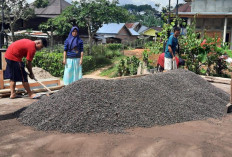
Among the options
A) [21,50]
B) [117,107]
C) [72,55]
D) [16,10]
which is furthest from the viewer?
[16,10]

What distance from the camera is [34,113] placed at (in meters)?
4.09

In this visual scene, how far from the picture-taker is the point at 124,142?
3.22 metres

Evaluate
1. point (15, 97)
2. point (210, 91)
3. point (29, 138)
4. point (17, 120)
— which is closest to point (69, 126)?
point (29, 138)

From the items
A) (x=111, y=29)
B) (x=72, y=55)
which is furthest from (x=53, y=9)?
(x=72, y=55)

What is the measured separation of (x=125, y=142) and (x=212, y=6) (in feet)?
45.8

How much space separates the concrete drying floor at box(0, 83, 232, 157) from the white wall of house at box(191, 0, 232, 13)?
12.6m

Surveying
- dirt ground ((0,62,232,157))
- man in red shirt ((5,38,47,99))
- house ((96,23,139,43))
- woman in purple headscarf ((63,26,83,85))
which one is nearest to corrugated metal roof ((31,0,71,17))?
house ((96,23,139,43))

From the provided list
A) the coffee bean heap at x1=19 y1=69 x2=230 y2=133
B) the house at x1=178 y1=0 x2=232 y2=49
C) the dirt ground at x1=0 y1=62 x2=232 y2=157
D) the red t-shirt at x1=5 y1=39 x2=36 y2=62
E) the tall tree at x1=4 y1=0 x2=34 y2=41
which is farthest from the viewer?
the tall tree at x1=4 y1=0 x2=34 y2=41

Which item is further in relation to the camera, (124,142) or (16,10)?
(16,10)

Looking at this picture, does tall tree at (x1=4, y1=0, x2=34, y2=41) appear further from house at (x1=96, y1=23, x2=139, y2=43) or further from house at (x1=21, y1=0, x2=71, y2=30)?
house at (x1=96, y1=23, x2=139, y2=43)

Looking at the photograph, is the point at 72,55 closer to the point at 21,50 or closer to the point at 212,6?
the point at 21,50

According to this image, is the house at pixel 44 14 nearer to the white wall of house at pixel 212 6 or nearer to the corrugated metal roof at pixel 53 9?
the corrugated metal roof at pixel 53 9

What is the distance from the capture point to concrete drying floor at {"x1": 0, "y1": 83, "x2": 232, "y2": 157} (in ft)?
9.66

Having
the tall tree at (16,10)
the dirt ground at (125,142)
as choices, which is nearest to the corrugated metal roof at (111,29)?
the tall tree at (16,10)
